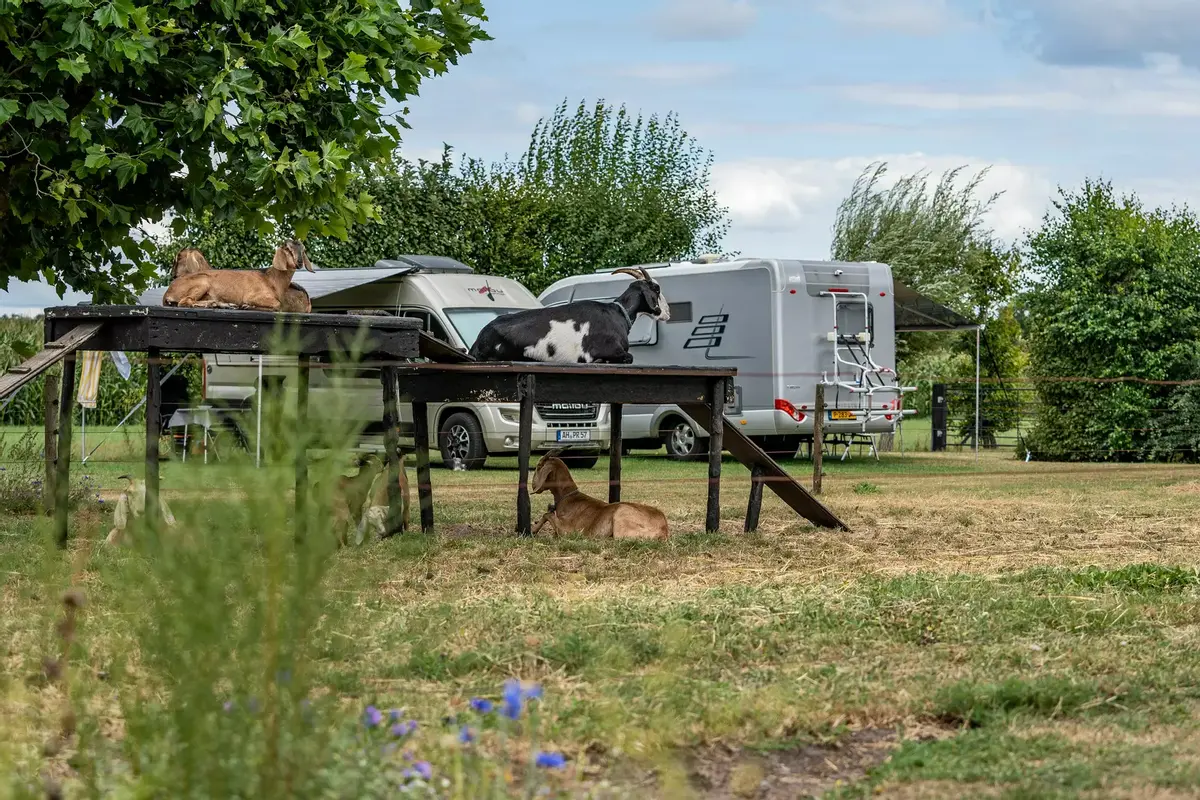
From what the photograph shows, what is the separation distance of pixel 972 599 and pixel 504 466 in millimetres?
11970

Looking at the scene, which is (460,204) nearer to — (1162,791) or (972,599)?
(972,599)

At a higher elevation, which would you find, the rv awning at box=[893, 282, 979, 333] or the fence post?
the rv awning at box=[893, 282, 979, 333]

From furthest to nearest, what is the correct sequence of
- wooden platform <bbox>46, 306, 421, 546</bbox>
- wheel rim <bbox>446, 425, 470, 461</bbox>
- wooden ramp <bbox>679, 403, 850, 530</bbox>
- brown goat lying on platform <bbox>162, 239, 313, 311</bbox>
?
wheel rim <bbox>446, 425, 470, 461</bbox> → wooden ramp <bbox>679, 403, 850, 530</bbox> → brown goat lying on platform <bbox>162, 239, 313, 311</bbox> → wooden platform <bbox>46, 306, 421, 546</bbox>

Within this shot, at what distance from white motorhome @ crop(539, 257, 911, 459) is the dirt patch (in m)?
13.0

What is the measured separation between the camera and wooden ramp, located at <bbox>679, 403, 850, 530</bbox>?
9.03 metres

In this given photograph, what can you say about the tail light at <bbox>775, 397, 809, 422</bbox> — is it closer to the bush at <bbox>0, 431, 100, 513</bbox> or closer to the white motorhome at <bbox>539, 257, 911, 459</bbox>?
the white motorhome at <bbox>539, 257, 911, 459</bbox>

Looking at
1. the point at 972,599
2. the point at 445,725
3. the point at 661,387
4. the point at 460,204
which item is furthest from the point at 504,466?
the point at 445,725

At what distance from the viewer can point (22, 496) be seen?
10531mm

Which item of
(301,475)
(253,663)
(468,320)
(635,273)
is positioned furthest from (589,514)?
(468,320)

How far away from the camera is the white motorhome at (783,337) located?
56.8ft

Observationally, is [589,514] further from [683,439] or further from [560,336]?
[683,439]

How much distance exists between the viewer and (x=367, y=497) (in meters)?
7.97

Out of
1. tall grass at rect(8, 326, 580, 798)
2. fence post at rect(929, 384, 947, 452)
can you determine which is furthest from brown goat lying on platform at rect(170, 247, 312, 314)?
fence post at rect(929, 384, 947, 452)

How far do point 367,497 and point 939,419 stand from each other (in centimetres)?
1618
